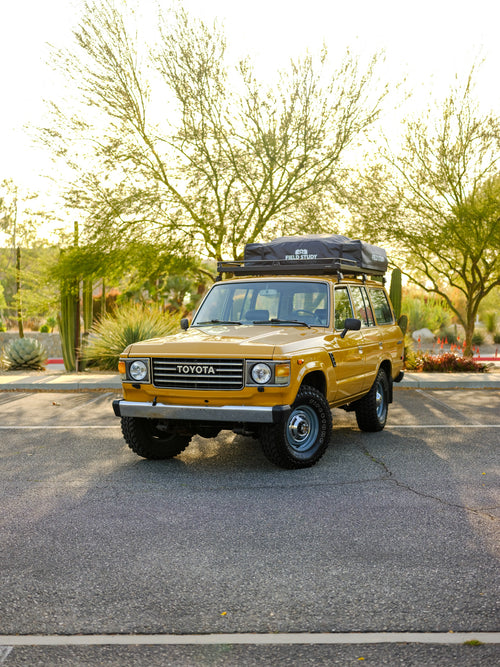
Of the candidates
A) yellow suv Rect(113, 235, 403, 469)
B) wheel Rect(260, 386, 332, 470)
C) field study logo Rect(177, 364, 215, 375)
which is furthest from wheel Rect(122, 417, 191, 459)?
wheel Rect(260, 386, 332, 470)

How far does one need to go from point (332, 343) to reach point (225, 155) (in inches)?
454

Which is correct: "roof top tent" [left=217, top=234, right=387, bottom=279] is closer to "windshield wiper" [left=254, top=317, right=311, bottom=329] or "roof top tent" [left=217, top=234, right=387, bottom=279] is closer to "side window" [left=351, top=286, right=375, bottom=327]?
"side window" [left=351, top=286, right=375, bottom=327]

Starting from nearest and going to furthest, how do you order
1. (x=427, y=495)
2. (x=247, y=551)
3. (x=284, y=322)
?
(x=247, y=551) < (x=427, y=495) < (x=284, y=322)

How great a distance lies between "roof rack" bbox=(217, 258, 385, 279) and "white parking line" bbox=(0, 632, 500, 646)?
5612mm

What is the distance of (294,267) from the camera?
9.33 metres

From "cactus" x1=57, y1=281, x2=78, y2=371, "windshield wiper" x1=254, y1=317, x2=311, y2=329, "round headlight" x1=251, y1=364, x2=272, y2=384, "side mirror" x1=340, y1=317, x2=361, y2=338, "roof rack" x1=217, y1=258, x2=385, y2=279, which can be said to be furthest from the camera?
"cactus" x1=57, y1=281, x2=78, y2=371

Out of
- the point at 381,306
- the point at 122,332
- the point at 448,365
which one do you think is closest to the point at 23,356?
the point at 122,332

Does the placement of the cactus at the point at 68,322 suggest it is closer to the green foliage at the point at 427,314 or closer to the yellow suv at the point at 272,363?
the yellow suv at the point at 272,363

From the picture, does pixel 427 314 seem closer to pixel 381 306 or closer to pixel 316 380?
pixel 381 306

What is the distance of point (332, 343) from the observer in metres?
8.32

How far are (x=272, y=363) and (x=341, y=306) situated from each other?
207cm

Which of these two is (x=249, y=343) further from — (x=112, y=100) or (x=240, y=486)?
(x=112, y=100)

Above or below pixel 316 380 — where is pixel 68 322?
above

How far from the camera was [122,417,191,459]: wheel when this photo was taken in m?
8.00
